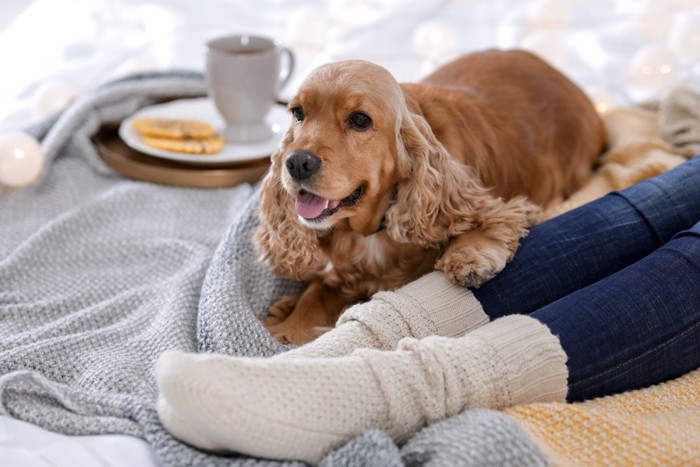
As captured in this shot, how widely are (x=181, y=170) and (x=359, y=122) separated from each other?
0.87 m

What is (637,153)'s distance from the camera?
2.33m

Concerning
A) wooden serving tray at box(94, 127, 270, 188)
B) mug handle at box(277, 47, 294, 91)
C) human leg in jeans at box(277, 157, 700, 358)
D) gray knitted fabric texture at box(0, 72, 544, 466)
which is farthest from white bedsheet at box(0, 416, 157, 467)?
mug handle at box(277, 47, 294, 91)

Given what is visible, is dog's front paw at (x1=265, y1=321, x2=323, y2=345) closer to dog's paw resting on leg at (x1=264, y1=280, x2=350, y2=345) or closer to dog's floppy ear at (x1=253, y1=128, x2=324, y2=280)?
dog's paw resting on leg at (x1=264, y1=280, x2=350, y2=345)

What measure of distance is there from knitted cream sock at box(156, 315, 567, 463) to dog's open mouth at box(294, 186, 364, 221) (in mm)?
389

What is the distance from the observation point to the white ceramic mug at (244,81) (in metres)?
2.29

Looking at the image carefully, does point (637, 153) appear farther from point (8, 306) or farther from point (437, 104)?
point (8, 306)

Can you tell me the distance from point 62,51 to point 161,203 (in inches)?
53.9

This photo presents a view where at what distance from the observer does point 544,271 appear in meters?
1.64

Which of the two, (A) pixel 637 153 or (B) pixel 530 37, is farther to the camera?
(B) pixel 530 37

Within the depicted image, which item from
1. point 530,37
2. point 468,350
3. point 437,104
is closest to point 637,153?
point 437,104

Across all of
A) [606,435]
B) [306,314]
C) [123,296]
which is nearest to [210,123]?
[123,296]

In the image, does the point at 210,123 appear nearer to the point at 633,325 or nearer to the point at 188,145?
the point at 188,145

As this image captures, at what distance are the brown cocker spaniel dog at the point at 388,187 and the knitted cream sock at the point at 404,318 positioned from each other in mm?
46

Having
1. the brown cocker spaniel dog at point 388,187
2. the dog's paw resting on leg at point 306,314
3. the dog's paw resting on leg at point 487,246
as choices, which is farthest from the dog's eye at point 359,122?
the dog's paw resting on leg at point 306,314
